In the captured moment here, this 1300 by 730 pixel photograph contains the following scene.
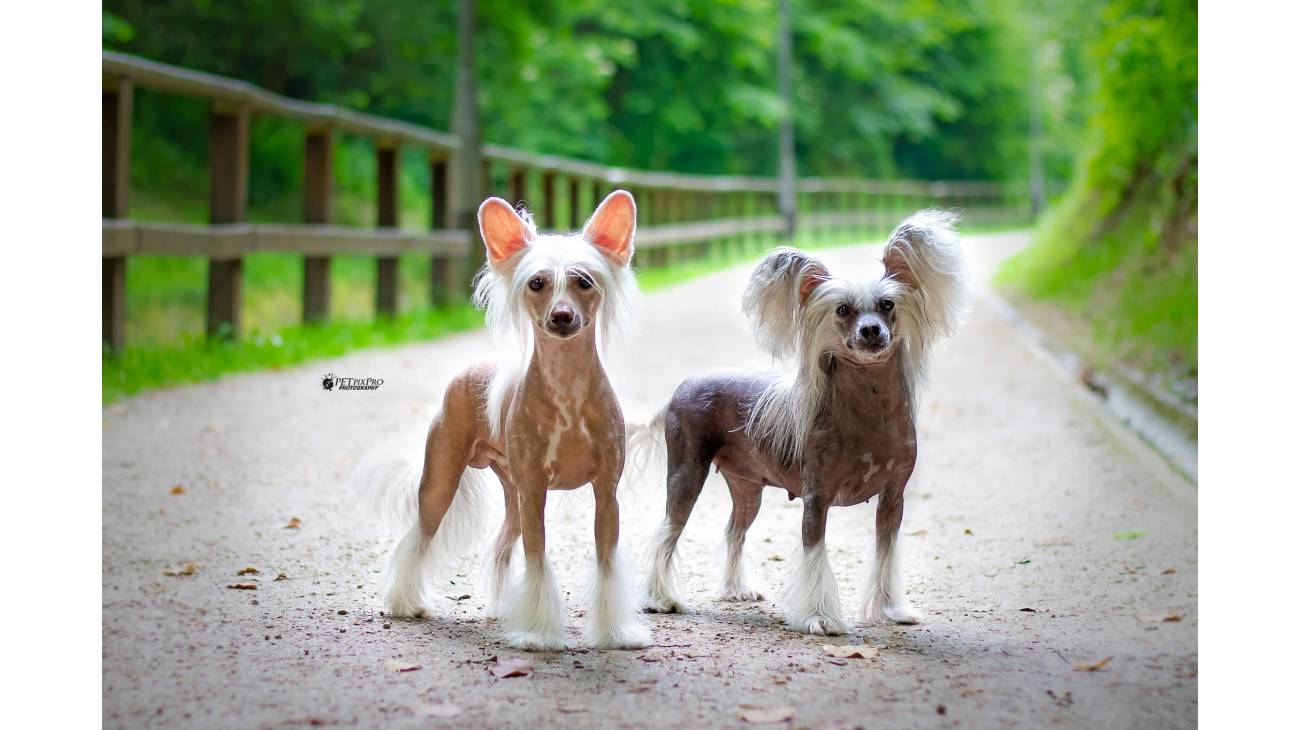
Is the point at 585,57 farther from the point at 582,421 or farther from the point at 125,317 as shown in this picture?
the point at 582,421

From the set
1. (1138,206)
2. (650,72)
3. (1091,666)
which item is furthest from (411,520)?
(1138,206)

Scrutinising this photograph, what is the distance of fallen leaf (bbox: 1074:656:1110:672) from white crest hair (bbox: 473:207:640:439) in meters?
1.31

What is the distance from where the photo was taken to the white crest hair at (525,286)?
2.97 metres

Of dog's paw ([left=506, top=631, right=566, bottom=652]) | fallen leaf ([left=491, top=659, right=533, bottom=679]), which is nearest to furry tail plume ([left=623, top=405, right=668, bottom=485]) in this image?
dog's paw ([left=506, top=631, right=566, bottom=652])

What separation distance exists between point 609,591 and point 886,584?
0.74 metres

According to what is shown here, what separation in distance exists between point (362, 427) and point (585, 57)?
567 centimetres

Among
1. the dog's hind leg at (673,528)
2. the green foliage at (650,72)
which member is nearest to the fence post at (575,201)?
the green foliage at (650,72)

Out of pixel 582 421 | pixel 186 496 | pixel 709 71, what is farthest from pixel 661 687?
pixel 709 71

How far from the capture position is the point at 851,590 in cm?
366

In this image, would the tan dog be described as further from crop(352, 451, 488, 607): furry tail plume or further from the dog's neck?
crop(352, 451, 488, 607): furry tail plume

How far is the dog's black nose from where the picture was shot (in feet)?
9.49

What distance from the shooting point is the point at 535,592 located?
10.3 feet

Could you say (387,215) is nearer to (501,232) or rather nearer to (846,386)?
(501,232)

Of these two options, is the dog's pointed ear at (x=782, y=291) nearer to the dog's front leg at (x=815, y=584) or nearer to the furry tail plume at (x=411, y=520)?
the dog's front leg at (x=815, y=584)
